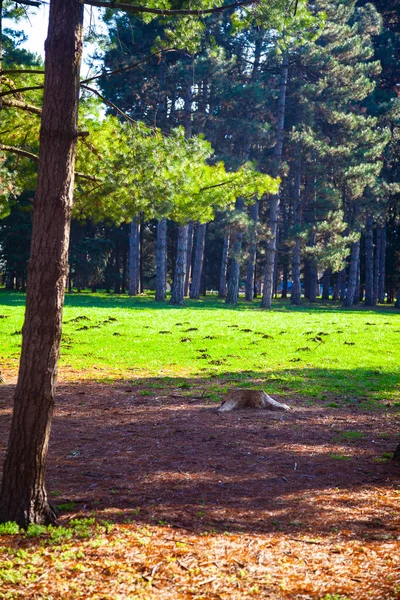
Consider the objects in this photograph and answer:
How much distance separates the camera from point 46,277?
187 inches

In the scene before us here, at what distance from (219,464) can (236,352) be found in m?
9.62

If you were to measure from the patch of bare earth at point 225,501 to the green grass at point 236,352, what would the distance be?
291 cm

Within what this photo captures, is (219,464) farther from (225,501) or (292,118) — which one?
(292,118)

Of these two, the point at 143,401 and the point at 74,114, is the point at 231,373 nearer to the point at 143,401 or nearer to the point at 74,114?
the point at 143,401

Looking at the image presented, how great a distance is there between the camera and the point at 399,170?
140ft

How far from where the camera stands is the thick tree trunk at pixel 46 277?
4.76 m

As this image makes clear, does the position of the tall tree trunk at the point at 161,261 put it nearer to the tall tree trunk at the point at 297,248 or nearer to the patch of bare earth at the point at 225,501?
the tall tree trunk at the point at 297,248

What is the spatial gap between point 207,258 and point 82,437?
62.9 meters

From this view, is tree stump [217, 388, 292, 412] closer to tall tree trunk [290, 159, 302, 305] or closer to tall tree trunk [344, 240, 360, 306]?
tall tree trunk [290, 159, 302, 305]

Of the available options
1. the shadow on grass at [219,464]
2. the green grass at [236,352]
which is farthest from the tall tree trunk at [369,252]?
the shadow on grass at [219,464]

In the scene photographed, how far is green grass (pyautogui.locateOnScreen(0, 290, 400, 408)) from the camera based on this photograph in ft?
41.0

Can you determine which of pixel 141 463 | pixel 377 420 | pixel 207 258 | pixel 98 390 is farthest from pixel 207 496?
pixel 207 258

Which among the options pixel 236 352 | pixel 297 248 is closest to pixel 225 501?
pixel 236 352

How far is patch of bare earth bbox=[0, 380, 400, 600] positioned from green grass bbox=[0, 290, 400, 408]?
2.91m
